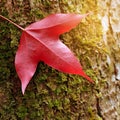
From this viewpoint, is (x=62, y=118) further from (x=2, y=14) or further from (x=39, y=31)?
(x=2, y=14)

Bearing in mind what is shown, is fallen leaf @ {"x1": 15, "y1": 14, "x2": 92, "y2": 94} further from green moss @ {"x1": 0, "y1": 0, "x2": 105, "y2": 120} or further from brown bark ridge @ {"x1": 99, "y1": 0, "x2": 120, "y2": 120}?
brown bark ridge @ {"x1": 99, "y1": 0, "x2": 120, "y2": 120}

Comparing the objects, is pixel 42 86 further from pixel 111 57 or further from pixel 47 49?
pixel 111 57

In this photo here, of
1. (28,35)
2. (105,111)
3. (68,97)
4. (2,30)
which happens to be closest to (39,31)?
(28,35)

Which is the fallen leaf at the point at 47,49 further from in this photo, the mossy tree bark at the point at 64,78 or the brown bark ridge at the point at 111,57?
the brown bark ridge at the point at 111,57

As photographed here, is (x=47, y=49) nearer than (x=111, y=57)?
Yes

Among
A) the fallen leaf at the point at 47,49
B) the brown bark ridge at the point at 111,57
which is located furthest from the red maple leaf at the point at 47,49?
the brown bark ridge at the point at 111,57

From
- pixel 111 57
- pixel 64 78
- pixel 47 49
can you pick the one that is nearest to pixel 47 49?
pixel 47 49
